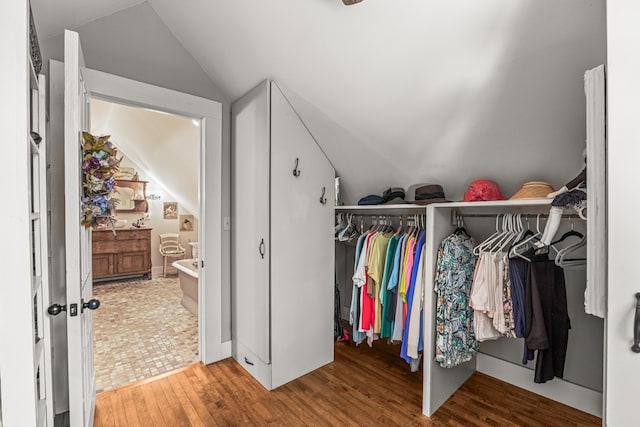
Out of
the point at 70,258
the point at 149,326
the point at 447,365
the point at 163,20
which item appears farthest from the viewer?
the point at 149,326

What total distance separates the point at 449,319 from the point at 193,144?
3.56 m

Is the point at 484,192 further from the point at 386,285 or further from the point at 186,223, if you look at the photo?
the point at 186,223

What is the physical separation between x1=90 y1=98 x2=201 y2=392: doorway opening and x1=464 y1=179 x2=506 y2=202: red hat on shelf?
86.8 inches

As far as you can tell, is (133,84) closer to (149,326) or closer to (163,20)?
(163,20)

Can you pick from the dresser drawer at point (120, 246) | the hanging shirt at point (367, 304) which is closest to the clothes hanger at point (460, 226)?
the hanging shirt at point (367, 304)

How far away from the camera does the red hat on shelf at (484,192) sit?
6.03 feet

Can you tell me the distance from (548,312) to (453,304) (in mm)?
517

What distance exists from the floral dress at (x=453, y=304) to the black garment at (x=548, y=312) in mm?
340

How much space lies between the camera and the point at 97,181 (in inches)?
58.5

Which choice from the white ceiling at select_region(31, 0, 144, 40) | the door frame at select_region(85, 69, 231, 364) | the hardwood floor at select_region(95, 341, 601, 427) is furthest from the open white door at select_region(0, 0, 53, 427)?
the door frame at select_region(85, 69, 231, 364)

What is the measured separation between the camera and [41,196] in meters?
1.44

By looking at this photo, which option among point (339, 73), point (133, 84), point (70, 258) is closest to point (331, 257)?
point (339, 73)

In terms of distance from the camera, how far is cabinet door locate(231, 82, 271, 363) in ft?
7.24

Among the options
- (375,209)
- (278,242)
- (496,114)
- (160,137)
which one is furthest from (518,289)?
(160,137)
